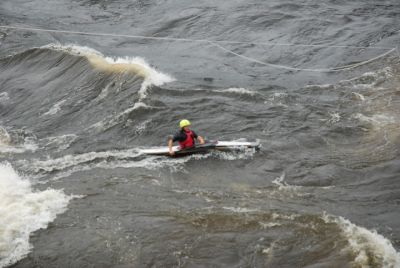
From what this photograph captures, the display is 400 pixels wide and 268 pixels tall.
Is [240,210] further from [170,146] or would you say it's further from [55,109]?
[55,109]

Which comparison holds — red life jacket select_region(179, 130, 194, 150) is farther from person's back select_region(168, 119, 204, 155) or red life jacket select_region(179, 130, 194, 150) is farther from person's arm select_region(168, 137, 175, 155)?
person's arm select_region(168, 137, 175, 155)

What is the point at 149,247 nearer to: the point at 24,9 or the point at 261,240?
the point at 261,240

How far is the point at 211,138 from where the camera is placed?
13672mm

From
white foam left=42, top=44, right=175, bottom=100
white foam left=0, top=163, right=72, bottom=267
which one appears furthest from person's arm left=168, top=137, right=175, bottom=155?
white foam left=42, top=44, right=175, bottom=100

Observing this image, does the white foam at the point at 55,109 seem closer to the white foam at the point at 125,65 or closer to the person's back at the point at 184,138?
the white foam at the point at 125,65

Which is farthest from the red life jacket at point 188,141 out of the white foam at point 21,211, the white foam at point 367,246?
the white foam at point 367,246

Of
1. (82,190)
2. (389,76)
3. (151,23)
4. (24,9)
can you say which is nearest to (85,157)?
(82,190)

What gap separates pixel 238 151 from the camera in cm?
1265

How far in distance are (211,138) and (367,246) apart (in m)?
5.99

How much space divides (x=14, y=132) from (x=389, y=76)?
12.6 metres

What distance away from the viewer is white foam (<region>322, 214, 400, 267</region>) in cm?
832

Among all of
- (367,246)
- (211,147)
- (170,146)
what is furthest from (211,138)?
(367,246)

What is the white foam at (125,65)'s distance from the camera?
683 inches

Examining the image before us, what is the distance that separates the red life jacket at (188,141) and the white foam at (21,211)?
3.27 m
